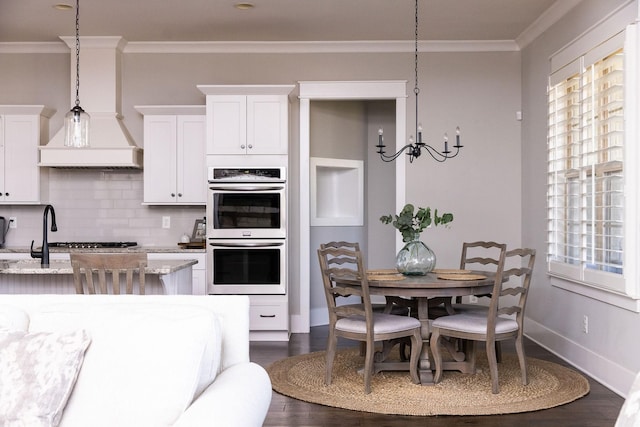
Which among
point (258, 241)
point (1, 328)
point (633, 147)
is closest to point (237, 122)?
point (258, 241)

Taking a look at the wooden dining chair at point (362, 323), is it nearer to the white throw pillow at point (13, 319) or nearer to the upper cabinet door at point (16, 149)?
the white throw pillow at point (13, 319)

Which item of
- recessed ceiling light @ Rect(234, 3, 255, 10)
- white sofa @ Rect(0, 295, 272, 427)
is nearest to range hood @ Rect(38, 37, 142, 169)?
recessed ceiling light @ Rect(234, 3, 255, 10)

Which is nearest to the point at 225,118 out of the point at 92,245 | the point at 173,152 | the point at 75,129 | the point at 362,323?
the point at 173,152

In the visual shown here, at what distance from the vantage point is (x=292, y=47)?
679 centimetres

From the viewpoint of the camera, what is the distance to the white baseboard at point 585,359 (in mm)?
4375

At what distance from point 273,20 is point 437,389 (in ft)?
10.9

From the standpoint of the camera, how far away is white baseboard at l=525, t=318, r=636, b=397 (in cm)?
438

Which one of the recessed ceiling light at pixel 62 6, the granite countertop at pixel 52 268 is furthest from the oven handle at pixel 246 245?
the recessed ceiling light at pixel 62 6

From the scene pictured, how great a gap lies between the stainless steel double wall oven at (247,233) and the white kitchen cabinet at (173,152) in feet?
1.27

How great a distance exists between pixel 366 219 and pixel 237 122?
2.28 metres

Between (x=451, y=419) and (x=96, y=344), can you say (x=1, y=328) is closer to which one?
(x=96, y=344)

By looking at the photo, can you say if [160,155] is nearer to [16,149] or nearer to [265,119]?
[265,119]

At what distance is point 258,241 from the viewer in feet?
20.5

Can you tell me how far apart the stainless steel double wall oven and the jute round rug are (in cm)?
116
